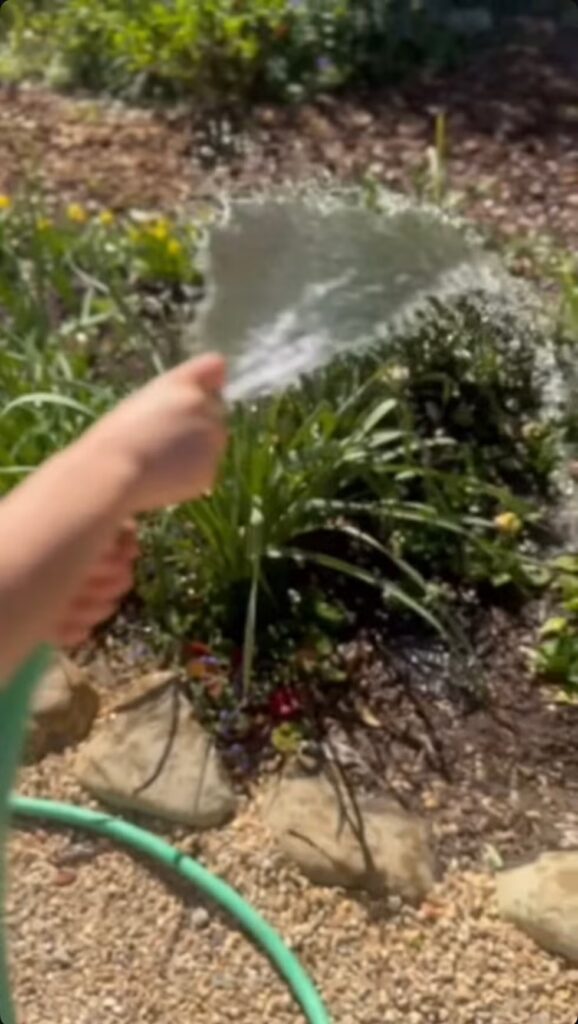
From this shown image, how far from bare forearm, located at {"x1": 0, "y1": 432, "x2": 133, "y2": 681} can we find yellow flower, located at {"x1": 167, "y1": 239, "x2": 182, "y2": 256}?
116 inches

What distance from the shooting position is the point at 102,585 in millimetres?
1519

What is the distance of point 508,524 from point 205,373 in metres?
2.13

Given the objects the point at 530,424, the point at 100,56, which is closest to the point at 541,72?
the point at 100,56

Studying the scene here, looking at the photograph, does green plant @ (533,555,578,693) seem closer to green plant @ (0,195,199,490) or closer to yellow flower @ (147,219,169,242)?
green plant @ (0,195,199,490)

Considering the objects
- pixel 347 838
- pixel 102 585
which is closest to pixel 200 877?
pixel 347 838

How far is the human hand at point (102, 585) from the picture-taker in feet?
4.90

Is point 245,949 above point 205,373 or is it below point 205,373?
below

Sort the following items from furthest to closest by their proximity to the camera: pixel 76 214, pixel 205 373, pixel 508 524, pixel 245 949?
1. pixel 76 214
2. pixel 508 524
3. pixel 245 949
4. pixel 205 373

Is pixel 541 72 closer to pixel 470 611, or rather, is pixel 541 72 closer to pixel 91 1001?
pixel 470 611

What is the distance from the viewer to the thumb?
149 cm

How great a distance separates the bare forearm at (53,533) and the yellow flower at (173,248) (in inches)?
116

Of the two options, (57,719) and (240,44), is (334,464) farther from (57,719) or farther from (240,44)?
(240,44)

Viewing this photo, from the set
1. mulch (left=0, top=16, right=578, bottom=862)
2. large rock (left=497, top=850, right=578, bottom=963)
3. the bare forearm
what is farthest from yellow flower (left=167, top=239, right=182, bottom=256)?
the bare forearm

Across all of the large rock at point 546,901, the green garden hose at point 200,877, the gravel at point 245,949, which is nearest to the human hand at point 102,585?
the green garden hose at point 200,877
